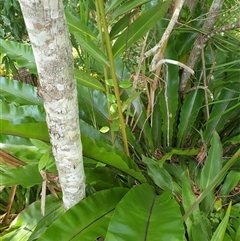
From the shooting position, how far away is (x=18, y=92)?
1167 millimetres

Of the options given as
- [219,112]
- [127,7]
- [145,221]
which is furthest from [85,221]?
[219,112]

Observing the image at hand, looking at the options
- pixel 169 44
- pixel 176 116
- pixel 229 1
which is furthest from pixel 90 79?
pixel 229 1

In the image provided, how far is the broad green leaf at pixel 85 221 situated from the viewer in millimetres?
787

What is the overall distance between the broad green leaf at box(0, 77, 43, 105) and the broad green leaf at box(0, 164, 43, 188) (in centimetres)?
28

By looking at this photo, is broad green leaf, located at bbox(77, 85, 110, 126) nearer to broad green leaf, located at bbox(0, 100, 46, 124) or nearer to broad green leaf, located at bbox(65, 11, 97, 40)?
broad green leaf, located at bbox(0, 100, 46, 124)

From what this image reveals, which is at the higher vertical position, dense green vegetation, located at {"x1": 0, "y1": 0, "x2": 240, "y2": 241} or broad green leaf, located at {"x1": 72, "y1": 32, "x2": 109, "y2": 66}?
broad green leaf, located at {"x1": 72, "y1": 32, "x2": 109, "y2": 66}

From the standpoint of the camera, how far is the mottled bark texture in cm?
52

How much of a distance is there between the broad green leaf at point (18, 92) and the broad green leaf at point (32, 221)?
315 mm

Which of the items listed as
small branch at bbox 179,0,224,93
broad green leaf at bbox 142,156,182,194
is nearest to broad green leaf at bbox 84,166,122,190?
broad green leaf at bbox 142,156,182,194

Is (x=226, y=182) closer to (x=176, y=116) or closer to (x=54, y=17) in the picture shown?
(x=176, y=116)

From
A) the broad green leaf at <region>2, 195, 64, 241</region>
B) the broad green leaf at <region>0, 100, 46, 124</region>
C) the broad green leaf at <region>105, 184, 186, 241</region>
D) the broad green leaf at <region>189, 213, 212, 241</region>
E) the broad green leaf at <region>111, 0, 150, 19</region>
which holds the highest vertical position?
the broad green leaf at <region>111, 0, 150, 19</region>

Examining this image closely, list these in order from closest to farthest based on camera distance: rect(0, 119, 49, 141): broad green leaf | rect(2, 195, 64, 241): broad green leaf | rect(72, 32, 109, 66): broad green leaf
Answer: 1. rect(0, 119, 49, 141): broad green leaf
2. rect(72, 32, 109, 66): broad green leaf
3. rect(2, 195, 64, 241): broad green leaf

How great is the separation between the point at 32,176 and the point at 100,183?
18 cm

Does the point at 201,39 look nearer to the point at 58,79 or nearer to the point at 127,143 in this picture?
the point at 127,143
